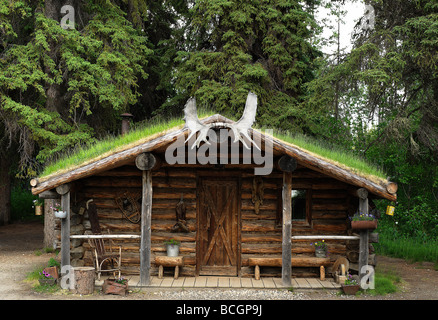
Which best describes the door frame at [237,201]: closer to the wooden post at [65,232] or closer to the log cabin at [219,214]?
the log cabin at [219,214]

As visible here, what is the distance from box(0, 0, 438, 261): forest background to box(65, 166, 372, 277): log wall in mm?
2301

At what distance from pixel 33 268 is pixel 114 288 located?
4.19 metres

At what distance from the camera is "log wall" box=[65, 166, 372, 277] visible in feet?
35.0

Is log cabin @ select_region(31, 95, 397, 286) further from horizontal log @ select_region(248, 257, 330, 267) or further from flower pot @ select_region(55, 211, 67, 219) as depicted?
flower pot @ select_region(55, 211, 67, 219)

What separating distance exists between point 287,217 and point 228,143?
208 cm

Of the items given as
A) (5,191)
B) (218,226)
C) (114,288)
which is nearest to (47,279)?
(114,288)

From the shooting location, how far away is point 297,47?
53.9 ft

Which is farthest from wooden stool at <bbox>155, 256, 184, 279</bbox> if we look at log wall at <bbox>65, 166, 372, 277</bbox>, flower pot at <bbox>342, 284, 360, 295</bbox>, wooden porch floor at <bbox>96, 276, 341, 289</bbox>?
flower pot at <bbox>342, 284, 360, 295</bbox>

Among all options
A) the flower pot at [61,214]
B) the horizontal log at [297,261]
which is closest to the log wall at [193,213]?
the horizontal log at [297,261]

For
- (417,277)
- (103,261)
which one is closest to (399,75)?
(417,277)

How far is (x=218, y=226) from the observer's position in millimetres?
10789

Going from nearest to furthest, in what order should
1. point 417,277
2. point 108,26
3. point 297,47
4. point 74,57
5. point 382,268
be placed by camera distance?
point 417,277, point 382,268, point 74,57, point 108,26, point 297,47

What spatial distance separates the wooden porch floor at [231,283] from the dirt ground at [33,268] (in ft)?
1.35

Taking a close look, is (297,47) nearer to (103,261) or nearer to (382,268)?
(382,268)
